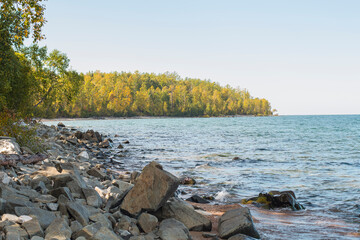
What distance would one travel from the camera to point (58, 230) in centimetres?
542

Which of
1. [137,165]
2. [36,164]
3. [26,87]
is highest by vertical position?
[26,87]

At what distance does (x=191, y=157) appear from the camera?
23375 millimetres

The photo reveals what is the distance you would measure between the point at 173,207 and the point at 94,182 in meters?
3.47

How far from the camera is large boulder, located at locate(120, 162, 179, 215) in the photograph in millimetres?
7672

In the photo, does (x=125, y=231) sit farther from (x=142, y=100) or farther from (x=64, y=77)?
(x=142, y=100)

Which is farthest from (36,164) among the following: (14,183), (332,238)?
(332,238)

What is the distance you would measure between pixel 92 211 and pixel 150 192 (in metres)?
1.43

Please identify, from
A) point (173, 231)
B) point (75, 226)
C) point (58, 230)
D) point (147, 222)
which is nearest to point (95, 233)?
point (75, 226)

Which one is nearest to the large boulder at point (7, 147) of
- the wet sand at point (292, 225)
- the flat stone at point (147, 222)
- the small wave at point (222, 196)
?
the flat stone at point (147, 222)

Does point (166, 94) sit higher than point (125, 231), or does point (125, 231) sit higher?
point (166, 94)

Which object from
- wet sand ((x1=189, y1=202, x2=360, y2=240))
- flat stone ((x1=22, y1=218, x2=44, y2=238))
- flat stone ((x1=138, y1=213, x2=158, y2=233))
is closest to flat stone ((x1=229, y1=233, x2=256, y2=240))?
wet sand ((x1=189, y1=202, x2=360, y2=240))

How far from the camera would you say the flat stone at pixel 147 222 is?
7.04m

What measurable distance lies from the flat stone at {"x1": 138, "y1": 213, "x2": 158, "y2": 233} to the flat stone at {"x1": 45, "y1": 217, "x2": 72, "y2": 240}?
1.82 metres

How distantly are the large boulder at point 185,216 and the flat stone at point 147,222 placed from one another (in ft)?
2.30
